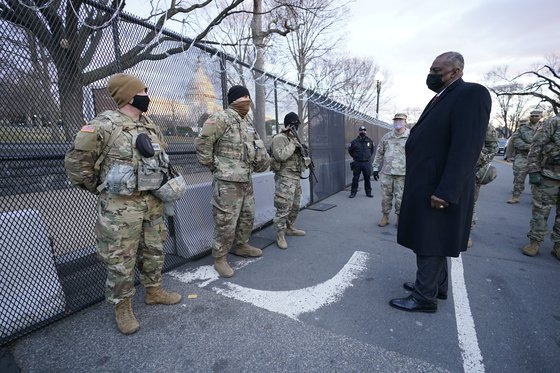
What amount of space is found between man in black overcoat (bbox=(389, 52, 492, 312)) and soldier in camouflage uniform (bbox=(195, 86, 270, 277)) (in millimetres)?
1689

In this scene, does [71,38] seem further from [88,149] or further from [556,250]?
[556,250]

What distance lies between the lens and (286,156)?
13.1ft

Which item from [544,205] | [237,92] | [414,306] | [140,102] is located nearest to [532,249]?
[544,205]

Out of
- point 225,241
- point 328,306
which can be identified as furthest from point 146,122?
point 328,306

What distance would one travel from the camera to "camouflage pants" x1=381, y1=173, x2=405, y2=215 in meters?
4.89

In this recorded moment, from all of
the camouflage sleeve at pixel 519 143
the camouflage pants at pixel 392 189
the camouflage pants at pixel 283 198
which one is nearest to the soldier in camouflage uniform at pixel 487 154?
the camouflage pants at pixel 392 189

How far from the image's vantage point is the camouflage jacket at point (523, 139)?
22.5ft

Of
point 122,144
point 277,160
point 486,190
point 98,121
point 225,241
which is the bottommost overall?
point 486,190

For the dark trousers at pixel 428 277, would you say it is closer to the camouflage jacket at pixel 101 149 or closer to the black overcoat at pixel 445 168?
the black overcoat at pixel 445 168

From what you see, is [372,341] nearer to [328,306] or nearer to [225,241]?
[328,306]

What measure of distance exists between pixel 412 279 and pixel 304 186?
3666mm

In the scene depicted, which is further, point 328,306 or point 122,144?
point 328,306

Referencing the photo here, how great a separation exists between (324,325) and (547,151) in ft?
11.8

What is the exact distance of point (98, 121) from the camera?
2.15 meters
